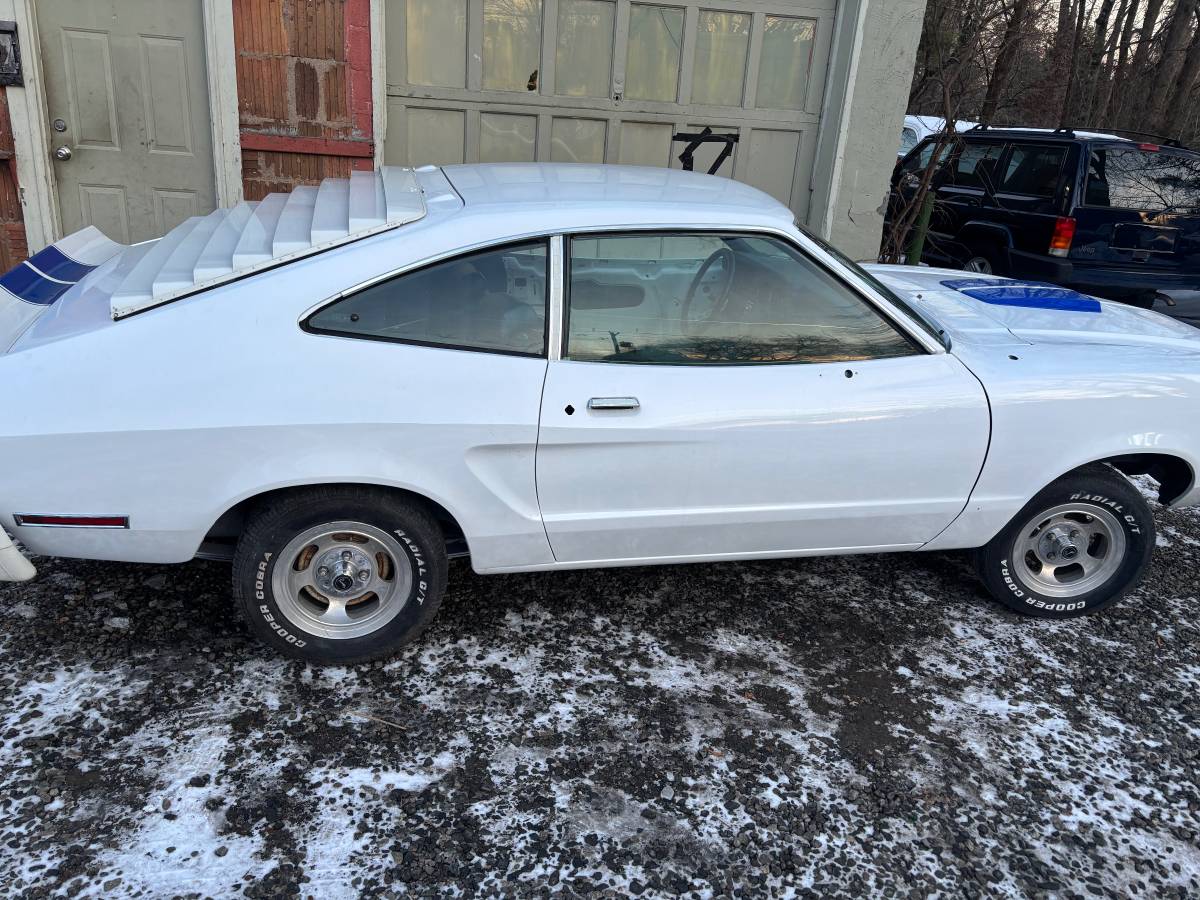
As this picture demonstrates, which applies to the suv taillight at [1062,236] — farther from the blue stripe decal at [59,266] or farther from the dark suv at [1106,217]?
the blue stripe decal at [59,266]

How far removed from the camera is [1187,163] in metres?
7.97

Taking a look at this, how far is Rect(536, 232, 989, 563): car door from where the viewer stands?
3.09m

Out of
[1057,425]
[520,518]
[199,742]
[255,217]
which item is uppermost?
[255,217]

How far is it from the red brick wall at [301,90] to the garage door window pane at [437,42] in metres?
0.44

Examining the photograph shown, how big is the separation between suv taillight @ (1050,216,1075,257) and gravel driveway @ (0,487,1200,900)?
512 centimetres

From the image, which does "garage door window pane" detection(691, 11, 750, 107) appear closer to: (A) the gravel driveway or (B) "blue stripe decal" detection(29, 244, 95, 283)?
(A) the gravel driveway

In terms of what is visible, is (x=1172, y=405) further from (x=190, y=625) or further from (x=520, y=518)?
(x=190, y=625)

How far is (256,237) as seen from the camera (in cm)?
311

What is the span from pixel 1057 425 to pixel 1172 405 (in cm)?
49

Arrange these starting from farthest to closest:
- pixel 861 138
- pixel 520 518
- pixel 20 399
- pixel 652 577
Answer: pixel 861 138
pixel 652 577
pixel 520 518
pixel 20 399

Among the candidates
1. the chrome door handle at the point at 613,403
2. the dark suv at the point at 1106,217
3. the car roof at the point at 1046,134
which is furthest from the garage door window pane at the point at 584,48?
the chrome door handle at the point at 613,403

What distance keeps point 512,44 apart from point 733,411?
513cm

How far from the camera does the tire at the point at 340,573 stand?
9.73ft

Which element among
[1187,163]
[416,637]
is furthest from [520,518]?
[1187,163]
